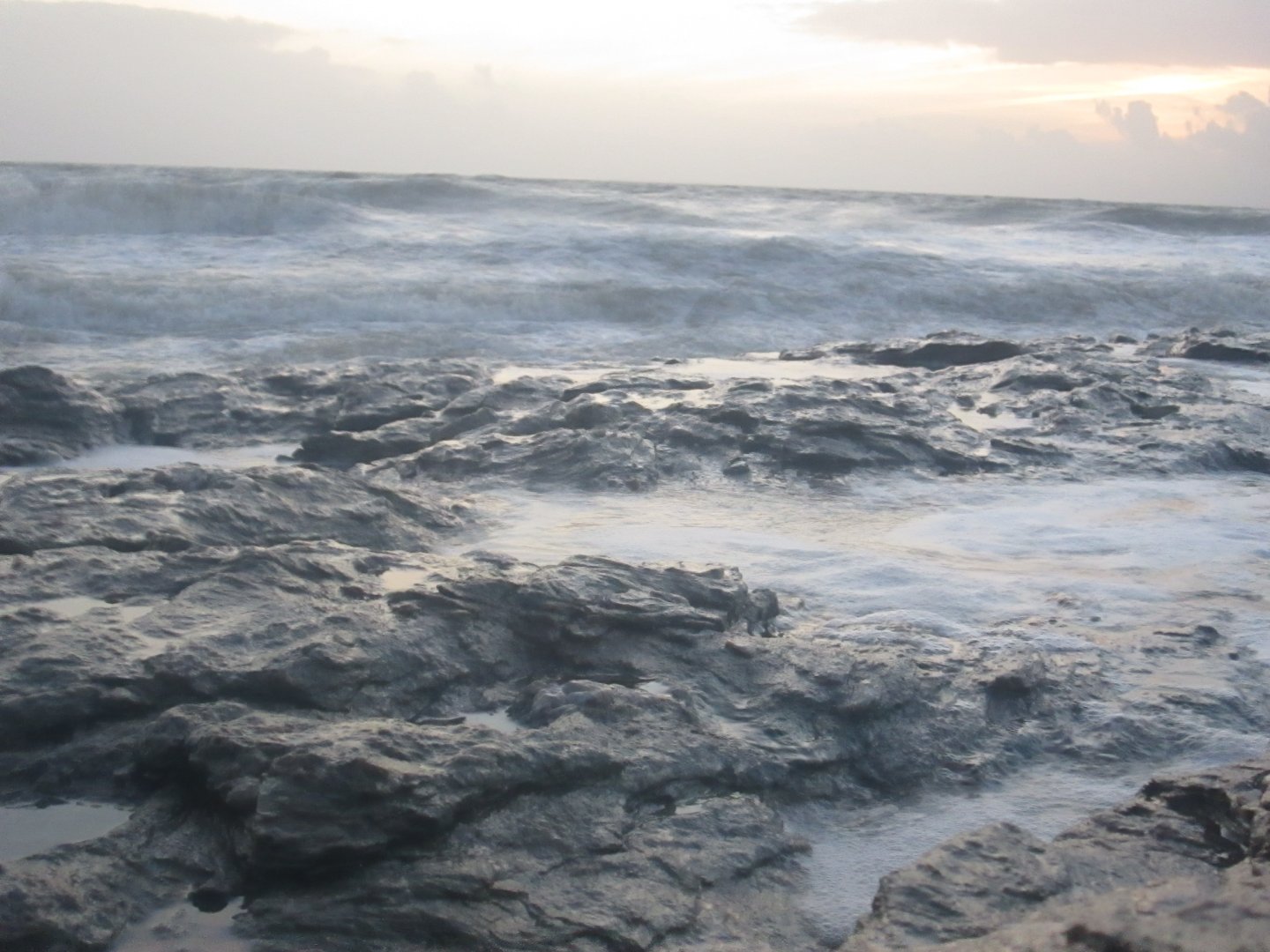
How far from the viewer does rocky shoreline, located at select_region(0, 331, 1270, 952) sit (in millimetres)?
1952

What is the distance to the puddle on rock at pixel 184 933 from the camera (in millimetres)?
1921

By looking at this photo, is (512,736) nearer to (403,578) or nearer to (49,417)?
(403,578)

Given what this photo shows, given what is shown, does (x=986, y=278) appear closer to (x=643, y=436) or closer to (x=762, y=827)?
(x=643, y=436)

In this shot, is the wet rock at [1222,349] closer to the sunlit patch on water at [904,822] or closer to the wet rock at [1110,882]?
the sunlit patch on water at [904,822]

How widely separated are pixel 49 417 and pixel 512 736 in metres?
3.90

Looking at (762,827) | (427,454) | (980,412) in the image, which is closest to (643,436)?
(427,454)

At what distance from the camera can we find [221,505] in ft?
12.3

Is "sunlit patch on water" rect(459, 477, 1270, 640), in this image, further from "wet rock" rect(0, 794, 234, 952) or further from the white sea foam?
the white sea foam

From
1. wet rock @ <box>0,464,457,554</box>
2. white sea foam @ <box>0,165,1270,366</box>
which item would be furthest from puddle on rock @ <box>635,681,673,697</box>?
white sea foam @ <box>0,165,1270,366</box>

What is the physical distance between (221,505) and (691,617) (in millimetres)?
1596

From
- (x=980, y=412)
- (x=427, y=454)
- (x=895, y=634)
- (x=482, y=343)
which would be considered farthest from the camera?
(x=482, y=343)

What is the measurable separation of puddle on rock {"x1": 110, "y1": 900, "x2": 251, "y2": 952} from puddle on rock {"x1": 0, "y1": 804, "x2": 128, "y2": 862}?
0.87ft

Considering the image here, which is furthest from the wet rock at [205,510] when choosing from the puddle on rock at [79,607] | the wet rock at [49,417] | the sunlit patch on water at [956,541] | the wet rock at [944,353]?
the wet rock at [944,353]

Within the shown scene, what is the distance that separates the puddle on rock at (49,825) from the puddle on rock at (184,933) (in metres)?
0.26
